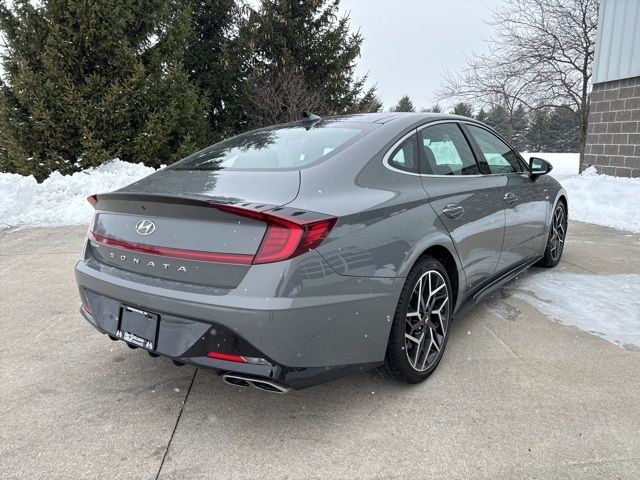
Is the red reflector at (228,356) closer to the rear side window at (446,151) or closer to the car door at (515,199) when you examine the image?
the rear side window at (446,151)

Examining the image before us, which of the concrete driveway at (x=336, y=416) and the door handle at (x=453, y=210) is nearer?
the concrete driveway at (x=336, y=416)

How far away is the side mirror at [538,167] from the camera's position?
13.3 feet

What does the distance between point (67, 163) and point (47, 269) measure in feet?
Answer: 17.0

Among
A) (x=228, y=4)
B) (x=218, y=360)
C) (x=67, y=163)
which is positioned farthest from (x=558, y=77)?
(x=218, y=360)

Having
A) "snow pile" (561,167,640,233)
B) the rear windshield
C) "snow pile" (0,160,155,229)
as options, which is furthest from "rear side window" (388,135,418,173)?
"snow pile" (0,160,155,229)

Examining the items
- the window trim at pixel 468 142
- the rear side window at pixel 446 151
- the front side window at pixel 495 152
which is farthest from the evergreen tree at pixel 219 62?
the rear side window at pixel 446 151

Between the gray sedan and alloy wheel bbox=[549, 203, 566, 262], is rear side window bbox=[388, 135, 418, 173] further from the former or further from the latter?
alloy wheel bbox=[549, 203, 566, 262]

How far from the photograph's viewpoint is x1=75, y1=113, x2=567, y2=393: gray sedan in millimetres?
1935

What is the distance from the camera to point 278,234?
1.93 m

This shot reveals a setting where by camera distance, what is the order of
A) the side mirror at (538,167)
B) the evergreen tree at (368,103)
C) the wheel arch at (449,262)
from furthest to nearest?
the evergreen tree at (368,103) → the side mirror at (538,167) → the wheel arch at (449,262)

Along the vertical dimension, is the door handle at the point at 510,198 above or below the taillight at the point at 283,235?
above

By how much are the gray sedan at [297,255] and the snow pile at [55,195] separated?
5449 millimetres

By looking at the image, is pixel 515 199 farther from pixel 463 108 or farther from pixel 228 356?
pixel 463 108

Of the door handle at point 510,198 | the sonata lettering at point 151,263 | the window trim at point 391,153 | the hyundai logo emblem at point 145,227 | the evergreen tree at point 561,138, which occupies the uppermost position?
the evergreen tree at point 561,138
